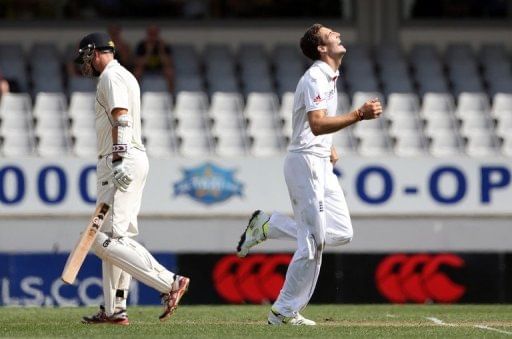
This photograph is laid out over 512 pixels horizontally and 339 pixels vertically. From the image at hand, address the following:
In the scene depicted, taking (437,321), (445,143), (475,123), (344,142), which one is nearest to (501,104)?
(475,123)

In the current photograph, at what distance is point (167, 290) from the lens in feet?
33.4

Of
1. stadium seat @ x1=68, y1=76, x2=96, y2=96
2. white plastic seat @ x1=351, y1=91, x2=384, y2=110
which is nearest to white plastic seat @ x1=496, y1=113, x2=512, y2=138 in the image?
white plastic seat @ x1=351, y1=91, x2=384, y2=110

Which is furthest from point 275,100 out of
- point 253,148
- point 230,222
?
point 230,222

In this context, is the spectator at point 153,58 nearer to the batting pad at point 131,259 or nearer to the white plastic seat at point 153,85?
the white plastic seat at point 153,85

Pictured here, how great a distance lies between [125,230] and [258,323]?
122cm

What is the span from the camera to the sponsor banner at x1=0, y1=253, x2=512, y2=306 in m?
15.9

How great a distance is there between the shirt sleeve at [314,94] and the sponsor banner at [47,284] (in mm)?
6453

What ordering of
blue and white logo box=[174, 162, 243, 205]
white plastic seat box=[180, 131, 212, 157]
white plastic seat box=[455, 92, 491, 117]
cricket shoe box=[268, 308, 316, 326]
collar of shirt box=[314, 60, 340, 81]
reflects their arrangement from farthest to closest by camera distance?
white plastic seat box=[455, 92, 491, 117], white plastic seat box=[180, 131, 212, 157], blue and white logo box=[174, 162, 243, 205], cricket shoe box=[268, 308, 316, 326], collar of shirt box=[314, 60, 340, 81]

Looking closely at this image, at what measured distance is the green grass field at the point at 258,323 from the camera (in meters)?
9.53

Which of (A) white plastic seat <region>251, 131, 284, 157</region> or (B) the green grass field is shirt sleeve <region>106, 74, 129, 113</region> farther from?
(A) white plastic seat <region>251, 131, 284, 157</region>

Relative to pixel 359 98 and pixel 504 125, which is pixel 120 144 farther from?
pixel 504 125

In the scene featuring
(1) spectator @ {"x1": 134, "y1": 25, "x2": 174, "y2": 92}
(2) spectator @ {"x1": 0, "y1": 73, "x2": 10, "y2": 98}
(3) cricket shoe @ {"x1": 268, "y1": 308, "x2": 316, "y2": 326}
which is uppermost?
(1) spectator @ {"x1": 134, "y1": 25, "x2": 174, "y2": 92}

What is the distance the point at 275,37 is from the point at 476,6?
2.97 metres

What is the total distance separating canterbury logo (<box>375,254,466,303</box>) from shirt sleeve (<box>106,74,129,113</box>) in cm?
671
